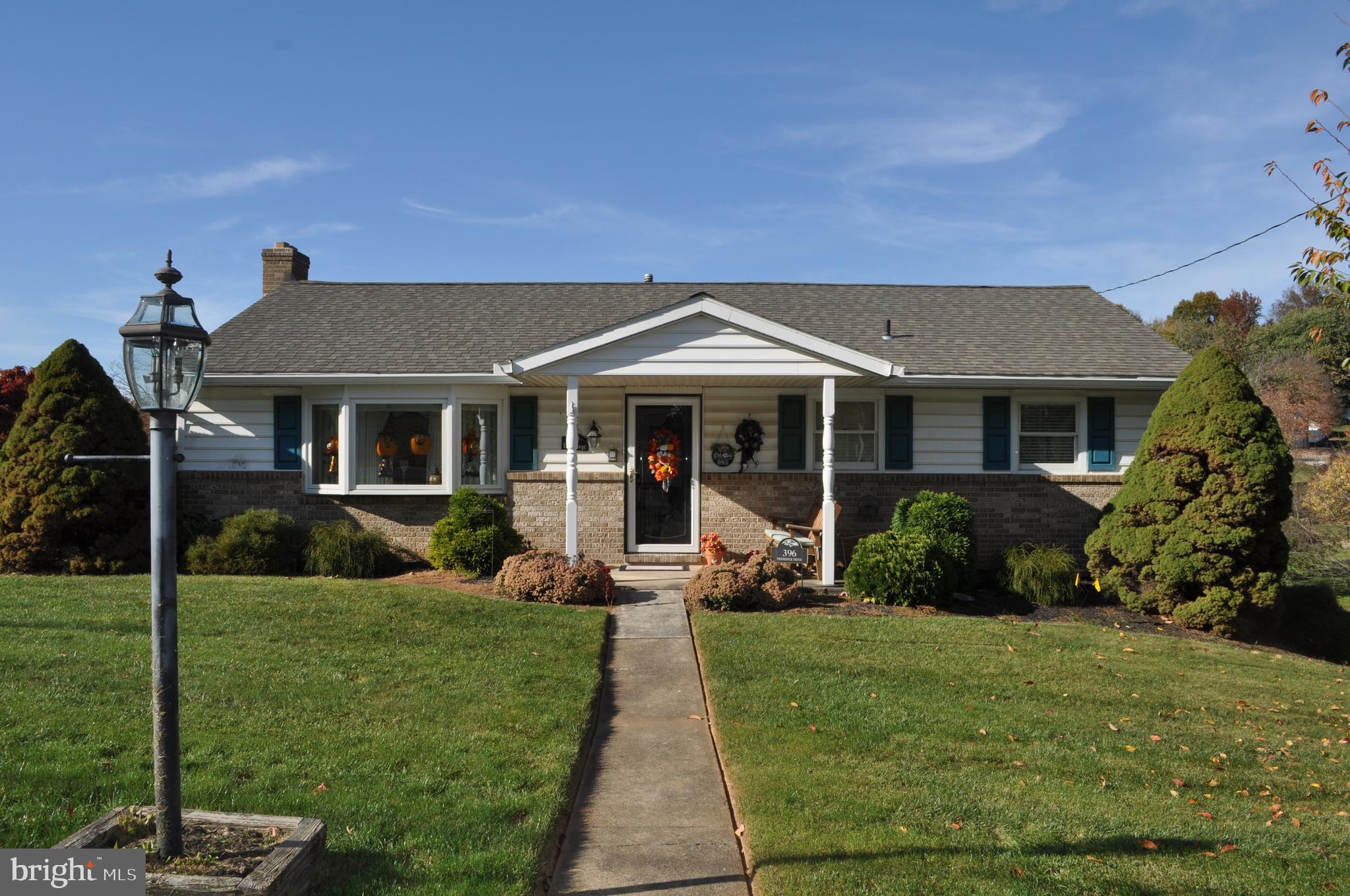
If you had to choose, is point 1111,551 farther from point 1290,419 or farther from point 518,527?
point 1290,419

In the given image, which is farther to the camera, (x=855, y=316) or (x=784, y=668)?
(x=855, y=316)

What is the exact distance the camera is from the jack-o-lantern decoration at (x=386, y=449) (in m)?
12.8

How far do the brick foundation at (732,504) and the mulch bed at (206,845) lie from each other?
8.82 m

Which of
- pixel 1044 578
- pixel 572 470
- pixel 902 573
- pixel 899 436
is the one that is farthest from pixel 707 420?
pixel 1044 578

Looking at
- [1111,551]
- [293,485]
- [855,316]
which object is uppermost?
[855,316]

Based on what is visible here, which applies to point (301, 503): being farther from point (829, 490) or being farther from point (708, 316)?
point (829, 490)

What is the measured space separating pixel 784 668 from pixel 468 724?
9.46 ft

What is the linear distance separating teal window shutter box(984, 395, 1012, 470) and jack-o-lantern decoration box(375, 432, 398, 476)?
340 inches

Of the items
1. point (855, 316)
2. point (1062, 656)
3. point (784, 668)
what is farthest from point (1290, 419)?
point (784, 668)

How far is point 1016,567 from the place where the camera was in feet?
37.7

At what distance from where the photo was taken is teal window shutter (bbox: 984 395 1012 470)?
42.9 ft

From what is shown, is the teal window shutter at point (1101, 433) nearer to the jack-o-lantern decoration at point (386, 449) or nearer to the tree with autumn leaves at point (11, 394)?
the jack-o-lantern decoration at point (386, 449)

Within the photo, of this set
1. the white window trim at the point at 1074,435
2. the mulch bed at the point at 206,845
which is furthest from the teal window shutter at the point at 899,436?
the mulch bed at the point at 206,845

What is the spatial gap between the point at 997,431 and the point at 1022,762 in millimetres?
8194
